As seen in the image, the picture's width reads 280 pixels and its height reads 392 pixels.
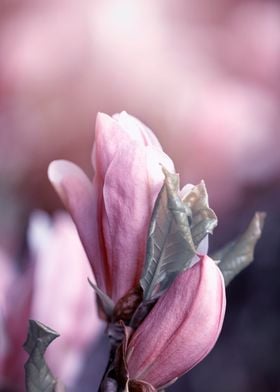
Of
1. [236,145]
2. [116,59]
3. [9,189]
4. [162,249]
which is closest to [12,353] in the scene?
[162,249]

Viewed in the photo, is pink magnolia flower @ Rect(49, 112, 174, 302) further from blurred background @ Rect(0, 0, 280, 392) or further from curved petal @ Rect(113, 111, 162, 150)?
blurred background @ Rect(0, 0, 280, 392)

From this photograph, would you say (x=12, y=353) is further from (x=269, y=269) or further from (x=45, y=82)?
(x=45, y=82)

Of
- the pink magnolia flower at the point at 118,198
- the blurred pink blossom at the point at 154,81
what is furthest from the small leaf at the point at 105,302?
the blurred pink blossom at the point at 154,81

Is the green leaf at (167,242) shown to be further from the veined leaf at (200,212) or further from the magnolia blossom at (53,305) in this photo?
the magnolia blossom at (53,305)

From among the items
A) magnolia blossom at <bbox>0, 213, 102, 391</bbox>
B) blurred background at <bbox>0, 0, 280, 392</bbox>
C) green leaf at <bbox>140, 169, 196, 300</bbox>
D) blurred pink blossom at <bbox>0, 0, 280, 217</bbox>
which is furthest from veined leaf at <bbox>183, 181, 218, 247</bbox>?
blurred pink blossom at <bbox>0, 0, 280, 217</bbox>

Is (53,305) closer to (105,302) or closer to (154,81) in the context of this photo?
(105,302)
